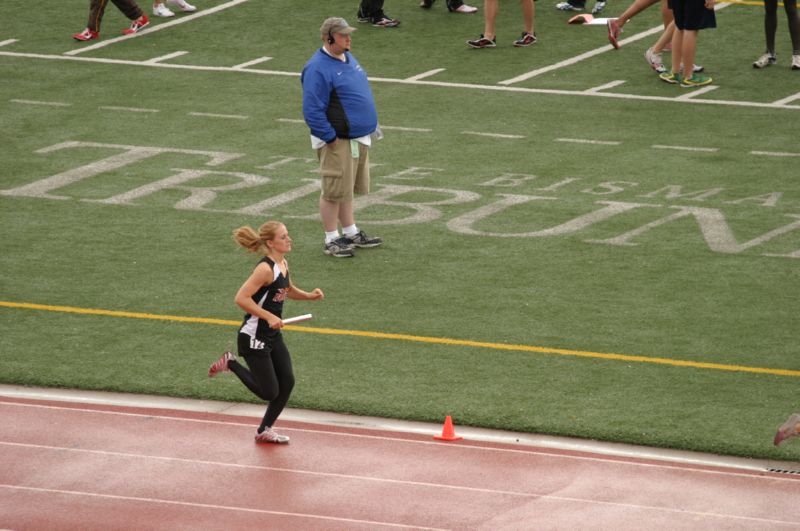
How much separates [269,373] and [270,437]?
1.65 ft

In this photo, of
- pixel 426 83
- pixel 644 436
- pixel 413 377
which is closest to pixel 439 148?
pixel 426 83

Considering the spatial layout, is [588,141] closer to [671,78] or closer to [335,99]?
[671,78]

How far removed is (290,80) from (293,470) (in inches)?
478

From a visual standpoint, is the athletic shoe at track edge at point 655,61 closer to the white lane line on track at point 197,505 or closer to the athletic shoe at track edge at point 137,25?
the athletic shoe at track edge at point 137,25

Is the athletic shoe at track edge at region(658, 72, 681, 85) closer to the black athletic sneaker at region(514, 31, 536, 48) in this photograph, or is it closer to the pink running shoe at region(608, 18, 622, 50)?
the pink running shoe at region(608, 18, 622, 50)

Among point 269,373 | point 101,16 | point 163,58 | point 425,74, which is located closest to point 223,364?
point 269,373

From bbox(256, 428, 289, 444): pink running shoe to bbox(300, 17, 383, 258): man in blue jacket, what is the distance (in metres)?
4.23

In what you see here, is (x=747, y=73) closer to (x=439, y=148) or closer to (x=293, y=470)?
(x=439, y=148)

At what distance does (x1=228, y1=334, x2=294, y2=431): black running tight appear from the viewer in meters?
10.3

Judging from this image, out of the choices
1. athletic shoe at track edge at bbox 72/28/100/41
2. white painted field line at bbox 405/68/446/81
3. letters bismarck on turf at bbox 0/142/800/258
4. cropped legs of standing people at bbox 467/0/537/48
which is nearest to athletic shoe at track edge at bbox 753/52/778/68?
cropped legs of standing people at bbox 467/0/537/48

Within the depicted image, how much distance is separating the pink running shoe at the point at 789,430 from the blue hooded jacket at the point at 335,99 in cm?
593

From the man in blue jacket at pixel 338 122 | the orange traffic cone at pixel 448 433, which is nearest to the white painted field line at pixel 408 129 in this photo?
the man in blue jacket at pixel 338 122

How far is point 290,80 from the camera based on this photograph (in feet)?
70.9

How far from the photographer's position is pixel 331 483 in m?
9.91
